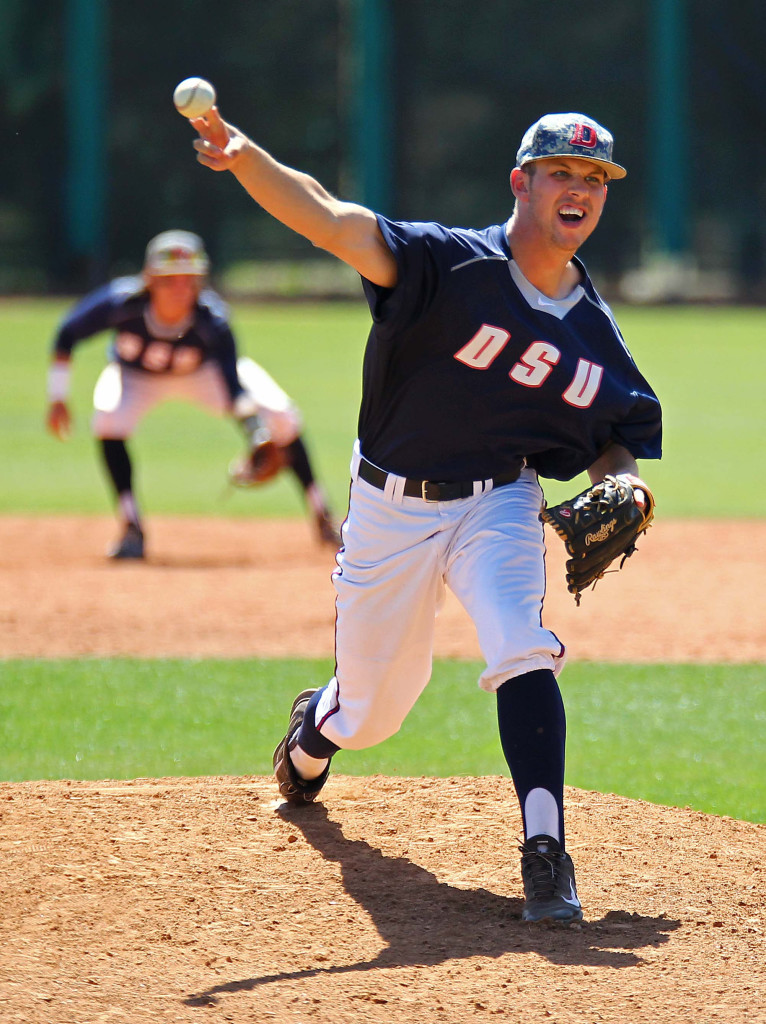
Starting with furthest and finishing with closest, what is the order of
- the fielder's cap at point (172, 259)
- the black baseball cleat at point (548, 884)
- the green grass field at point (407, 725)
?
the fielder's cap at point (172, 259)
the green grass field at point (407, 725)
the black baseball cleat at point (548, 884)

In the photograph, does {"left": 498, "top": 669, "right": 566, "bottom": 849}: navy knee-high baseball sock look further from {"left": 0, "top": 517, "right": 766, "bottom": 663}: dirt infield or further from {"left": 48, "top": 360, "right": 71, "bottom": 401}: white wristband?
{"left": 48, "top": 360, "right": 71, "bottom": 401}: white wristband

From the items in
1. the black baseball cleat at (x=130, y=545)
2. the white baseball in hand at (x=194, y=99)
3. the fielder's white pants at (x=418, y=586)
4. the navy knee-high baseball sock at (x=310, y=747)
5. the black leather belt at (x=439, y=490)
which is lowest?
the navy knee-high baseball sock at (x=310, y=747)

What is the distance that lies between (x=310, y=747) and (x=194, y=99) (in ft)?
5.67

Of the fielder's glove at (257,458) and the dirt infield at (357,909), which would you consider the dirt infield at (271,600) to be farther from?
the dirt infield at (357,909)

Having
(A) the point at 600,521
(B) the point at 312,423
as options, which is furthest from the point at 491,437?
(B) the point at 312,423

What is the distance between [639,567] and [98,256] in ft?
81.8

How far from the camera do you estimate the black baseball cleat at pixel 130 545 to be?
8.28 meters

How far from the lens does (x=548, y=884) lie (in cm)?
317

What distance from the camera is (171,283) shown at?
325 inches

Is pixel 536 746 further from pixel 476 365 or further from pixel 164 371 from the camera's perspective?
pixel 164 371

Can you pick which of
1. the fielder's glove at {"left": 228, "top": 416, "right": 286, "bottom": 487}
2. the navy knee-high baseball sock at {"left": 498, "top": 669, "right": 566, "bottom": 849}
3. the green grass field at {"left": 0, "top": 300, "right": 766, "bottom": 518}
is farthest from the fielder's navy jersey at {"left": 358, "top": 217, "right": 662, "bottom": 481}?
the green grass field at {"left": 0, "top": 300, "right": 766, "bottom": 518}

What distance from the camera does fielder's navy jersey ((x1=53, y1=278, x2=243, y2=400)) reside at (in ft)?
27.6

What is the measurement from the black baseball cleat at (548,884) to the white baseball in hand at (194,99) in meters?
1.71

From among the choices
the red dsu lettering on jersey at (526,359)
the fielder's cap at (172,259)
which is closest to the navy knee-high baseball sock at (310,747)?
the red dsu lettering on jersey at (526,359)
